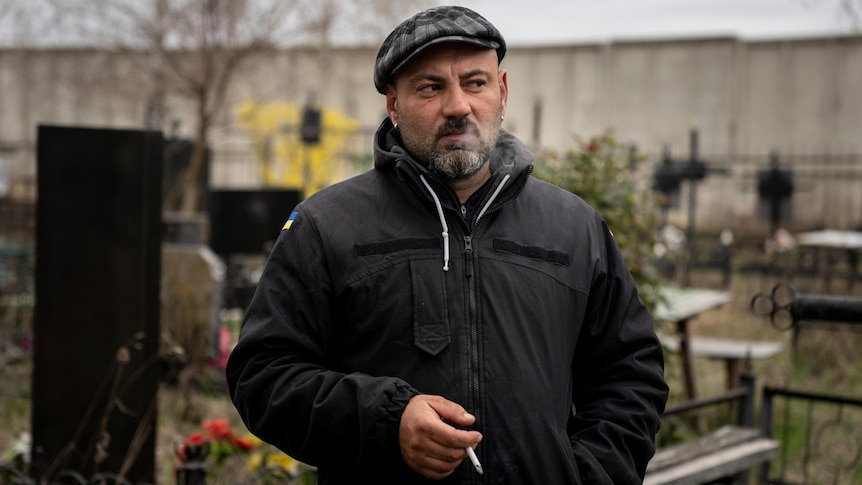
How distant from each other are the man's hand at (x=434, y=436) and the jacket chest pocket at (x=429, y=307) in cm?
15

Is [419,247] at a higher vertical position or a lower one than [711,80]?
lower

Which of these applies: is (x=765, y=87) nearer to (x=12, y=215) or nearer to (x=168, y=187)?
(x=168, y=187)

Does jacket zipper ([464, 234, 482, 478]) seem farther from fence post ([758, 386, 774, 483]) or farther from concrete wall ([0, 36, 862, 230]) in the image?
concrete wall ([0, 36, 862, 230])

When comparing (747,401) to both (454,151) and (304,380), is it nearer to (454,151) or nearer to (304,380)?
(454,151)

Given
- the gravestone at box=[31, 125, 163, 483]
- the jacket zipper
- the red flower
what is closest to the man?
the jacket zipper

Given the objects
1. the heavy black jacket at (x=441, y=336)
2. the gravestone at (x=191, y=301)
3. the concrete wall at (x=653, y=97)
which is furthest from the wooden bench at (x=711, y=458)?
the concrete wall at (x=653, y=97)

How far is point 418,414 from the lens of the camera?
183 cm

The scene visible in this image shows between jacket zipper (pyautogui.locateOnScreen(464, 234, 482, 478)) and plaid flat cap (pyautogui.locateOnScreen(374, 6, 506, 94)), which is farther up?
plaid flat cap (pyautogui.locateOnScreen(374, 6, 506, 94))

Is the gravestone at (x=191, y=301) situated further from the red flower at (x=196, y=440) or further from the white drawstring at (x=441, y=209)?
the white drawstring at (x=441, y=209)

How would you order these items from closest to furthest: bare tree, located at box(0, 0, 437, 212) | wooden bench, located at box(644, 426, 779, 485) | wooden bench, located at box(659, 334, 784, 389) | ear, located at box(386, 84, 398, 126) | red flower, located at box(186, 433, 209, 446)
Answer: ear, located at box(386, 84, 398, 126), red flower, located at box(186, 433, 209, 446), wooden bench, located at box(644, 426, 779, 485), wooden bench, located at box(659, 334, 784, 389), bare tree, located at box(0, 0, 437, 212)

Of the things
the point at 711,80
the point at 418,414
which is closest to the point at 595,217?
the point at 418,414

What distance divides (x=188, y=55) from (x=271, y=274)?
12.0 meters

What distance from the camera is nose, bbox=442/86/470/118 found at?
6.81 ft

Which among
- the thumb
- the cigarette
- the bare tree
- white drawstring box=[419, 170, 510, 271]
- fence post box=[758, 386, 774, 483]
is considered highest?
the bare tree
